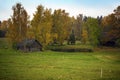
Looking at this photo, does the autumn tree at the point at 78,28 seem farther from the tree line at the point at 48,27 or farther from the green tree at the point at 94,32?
the green tree at the point at 94,32

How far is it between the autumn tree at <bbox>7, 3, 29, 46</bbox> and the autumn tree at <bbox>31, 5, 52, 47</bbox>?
3167 mm

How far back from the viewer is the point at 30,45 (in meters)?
83.0

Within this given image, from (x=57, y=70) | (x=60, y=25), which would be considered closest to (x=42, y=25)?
(x=60, y=25)

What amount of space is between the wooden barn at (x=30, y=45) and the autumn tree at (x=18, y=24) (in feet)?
6.41

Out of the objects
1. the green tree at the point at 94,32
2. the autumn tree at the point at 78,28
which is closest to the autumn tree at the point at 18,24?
the green tree at the point at 94,32

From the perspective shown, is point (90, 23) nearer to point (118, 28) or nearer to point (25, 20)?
point (118, 28)

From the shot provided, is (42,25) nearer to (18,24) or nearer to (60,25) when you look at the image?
(18,24)

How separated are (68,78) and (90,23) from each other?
70.9m

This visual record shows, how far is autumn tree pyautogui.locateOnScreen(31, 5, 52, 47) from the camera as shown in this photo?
280ft

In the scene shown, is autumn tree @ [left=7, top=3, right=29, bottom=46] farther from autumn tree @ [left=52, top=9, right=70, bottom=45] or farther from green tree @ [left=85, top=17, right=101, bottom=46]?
green tree @ [left=85, top=17, right=101, bottom=46]

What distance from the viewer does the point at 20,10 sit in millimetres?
85750

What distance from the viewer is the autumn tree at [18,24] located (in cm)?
8195

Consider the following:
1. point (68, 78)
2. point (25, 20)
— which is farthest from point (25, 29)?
point (68, 78)

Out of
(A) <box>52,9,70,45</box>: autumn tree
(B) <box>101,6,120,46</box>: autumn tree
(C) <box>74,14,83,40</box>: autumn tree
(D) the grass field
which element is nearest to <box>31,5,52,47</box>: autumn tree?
(A) <box>52,9,70,45</box>: autumn tree
